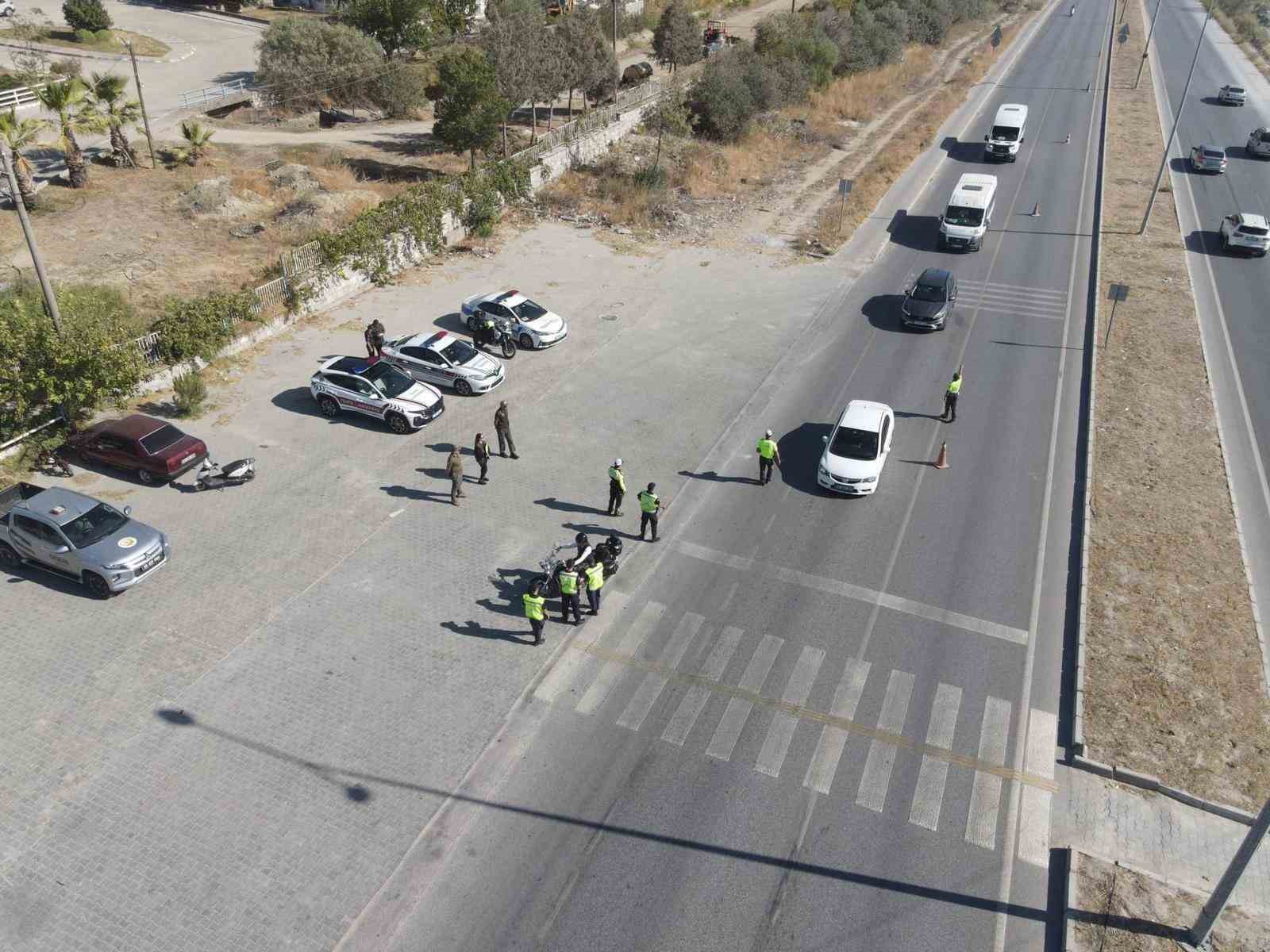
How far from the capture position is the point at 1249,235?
35.9m

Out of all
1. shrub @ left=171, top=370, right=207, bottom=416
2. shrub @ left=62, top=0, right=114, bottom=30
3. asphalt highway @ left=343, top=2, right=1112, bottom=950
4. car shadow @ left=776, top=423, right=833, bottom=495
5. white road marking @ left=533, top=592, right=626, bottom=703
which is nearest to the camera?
asphalt highway @ left=343, top=2, right=1112, bottom=950

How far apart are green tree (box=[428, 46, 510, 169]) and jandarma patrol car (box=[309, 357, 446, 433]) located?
1909 centimetres

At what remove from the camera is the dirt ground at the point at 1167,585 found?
14.3m

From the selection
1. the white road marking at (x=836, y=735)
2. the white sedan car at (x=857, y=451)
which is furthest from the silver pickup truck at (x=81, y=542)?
the white sedan car at (x=857, y=451)

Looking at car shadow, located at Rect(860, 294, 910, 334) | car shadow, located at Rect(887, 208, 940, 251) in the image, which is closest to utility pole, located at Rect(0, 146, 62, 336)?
car shadow, located at Rect(860, 294, 910, 334)

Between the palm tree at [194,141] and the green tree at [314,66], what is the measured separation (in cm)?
1196

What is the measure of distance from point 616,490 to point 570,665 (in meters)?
4.94

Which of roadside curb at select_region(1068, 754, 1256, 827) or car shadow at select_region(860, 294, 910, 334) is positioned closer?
roadside curb at select_region(1068, 754, 1256, 827)

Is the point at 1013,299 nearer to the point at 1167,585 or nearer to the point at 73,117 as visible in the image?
the point at 1167,585

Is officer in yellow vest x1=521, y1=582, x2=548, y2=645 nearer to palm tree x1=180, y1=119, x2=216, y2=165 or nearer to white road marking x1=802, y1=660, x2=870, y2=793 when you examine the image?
white road marking x1=802, y1=660, x2=870, y2=793

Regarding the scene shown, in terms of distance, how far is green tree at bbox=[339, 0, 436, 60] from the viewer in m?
57.2

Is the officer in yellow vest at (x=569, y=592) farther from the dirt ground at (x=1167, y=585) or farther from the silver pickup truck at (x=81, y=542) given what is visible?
the dirt ground at (x=1167, y=585)

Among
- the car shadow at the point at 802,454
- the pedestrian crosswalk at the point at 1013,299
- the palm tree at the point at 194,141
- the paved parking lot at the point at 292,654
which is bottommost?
the paved parking lot at the point at 292,654

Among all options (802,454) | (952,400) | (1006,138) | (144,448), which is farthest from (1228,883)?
(1006,138)
